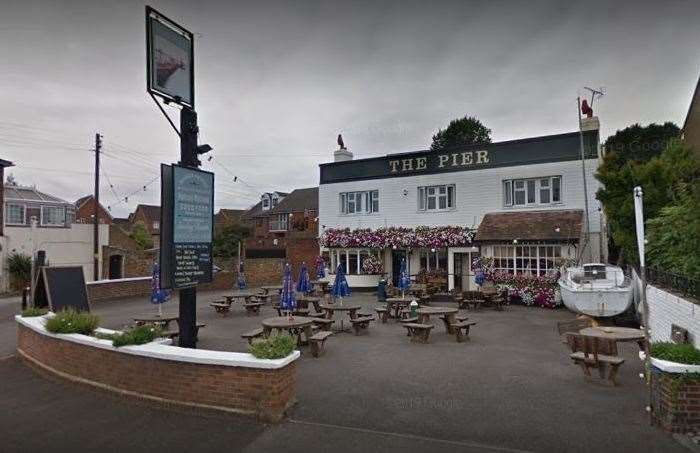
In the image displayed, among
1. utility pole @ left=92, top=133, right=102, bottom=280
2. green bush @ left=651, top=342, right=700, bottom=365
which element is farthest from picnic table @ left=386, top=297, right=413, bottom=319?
utility pole @ left=92, top=133, right=102, bottom=280

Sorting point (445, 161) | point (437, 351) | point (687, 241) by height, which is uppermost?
point (445, 161)

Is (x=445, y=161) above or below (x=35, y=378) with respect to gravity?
above

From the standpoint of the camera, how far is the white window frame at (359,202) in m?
25.5

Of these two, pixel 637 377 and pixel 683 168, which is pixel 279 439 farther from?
pixel 683 168

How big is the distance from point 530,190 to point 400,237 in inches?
255

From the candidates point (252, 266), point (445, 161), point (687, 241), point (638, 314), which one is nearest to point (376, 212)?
point (445, 161)

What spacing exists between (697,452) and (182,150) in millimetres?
7892

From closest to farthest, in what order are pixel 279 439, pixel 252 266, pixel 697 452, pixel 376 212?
pixel 697 452
pixel 279 439
pixel 376 212
pixel 252 266

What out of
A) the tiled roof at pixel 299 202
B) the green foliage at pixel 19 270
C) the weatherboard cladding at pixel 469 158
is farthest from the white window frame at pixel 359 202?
the tiled roof at pixel 299 202

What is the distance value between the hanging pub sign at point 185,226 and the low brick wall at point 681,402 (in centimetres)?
655

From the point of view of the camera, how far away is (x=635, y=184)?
47.2 ft

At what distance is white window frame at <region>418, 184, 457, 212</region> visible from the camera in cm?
2288

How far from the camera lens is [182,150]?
7633 millimetres

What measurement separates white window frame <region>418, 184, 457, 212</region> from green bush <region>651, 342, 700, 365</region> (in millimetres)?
17024
